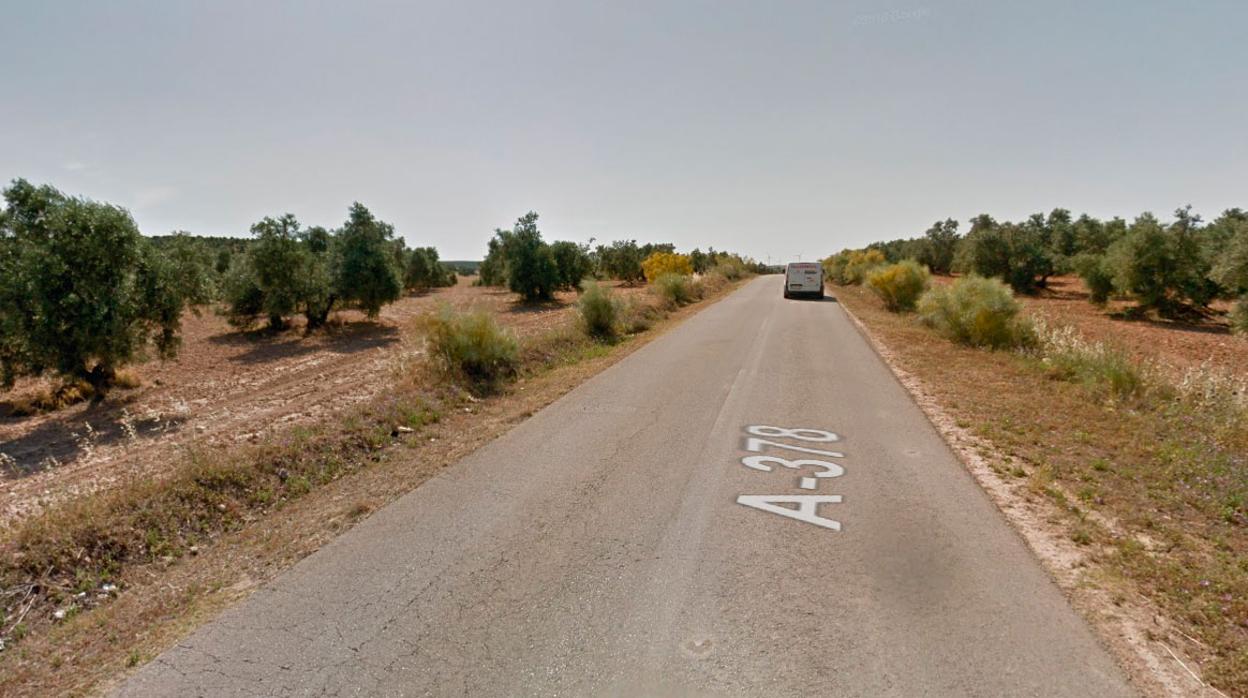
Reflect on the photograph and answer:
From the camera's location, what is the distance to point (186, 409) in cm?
1122

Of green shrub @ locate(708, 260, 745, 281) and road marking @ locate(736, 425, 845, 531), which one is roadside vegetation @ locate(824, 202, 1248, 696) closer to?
road marking @ locate(736, 425, 845, 531)

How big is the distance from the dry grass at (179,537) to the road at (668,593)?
0.40 m

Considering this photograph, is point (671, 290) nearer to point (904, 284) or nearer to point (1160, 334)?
point (904, 284)

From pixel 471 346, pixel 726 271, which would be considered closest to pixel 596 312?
pixel 471 346

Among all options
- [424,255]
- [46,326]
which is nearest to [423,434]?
[46,326]

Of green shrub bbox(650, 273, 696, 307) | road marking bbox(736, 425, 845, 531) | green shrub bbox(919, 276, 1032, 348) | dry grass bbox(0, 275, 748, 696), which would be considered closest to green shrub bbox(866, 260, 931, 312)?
green shrub bbox(919, 276, 1032, 348)

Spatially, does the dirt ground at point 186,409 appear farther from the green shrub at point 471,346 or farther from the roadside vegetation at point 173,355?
the green shrub at point 471,346

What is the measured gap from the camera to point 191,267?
57.3ft

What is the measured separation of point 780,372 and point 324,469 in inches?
324

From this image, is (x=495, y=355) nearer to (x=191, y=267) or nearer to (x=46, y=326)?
(x=46, y=326)

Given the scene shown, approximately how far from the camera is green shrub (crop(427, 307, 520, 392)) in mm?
9461

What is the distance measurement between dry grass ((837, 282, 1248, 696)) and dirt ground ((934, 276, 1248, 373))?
3.34m

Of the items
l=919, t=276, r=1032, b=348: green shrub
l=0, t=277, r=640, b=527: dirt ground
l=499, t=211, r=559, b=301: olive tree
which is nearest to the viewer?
l=0, t=277, r=640, b=527: dirt ground

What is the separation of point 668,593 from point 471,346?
7.49 metres
